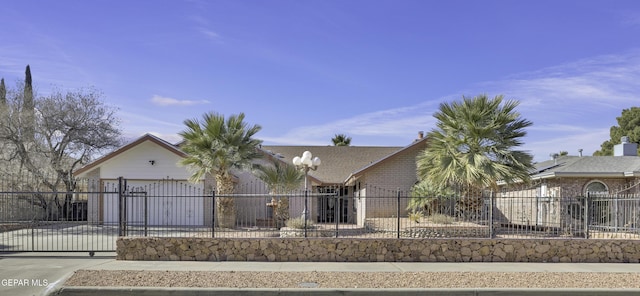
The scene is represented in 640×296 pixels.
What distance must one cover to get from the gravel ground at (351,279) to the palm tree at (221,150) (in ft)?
27.0

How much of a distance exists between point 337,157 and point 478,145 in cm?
1331

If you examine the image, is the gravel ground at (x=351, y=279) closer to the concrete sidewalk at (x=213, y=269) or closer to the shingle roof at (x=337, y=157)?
the concrete sidewalk at (x=213, y=269)

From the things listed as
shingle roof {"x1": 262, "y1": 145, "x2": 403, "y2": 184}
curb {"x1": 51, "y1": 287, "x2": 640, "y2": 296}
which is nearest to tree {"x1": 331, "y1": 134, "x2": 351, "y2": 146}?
shingle roof {"x1": 262, "y1": 145, "x2": 403, "y2": 184}

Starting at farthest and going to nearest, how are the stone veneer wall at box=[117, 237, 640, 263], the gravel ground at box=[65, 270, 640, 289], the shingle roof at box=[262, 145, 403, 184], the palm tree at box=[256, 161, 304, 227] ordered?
the shingle roof at box=[262, 145, 403, 184] → the palm tree at box=[256, 161, 304, 227] → the stone veneer wall at box=[117, 237, 640, 263] → the gravel ground at box=[65, 270, 640, 289]

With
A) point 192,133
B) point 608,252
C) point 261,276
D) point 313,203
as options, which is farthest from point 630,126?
point 261,276

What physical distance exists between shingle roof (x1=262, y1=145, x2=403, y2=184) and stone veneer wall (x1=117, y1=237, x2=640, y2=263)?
1379 centimetres

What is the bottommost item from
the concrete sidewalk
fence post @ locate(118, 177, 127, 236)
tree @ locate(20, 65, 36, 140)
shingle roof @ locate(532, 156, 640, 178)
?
the concrete sidewalk

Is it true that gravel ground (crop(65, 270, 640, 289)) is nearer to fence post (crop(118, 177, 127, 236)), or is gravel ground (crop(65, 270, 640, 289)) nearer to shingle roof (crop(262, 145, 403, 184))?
fence post (crop(118, 177, 127, 236))

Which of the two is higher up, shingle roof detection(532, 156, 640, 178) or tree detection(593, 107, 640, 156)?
tree detection(593, 107, 640, 156)

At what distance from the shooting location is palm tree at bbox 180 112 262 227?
19.4 metres

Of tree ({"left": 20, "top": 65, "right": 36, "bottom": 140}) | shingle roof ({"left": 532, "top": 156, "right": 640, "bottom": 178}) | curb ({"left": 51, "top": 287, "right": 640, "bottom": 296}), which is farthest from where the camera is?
tree ({"left": 20, "top": 65, "right": 36, "bottom": 140})

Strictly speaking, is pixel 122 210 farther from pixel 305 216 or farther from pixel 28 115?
pixel 28 115

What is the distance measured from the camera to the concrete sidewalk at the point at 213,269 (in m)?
9.77

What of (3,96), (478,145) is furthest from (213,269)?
(3,96)
